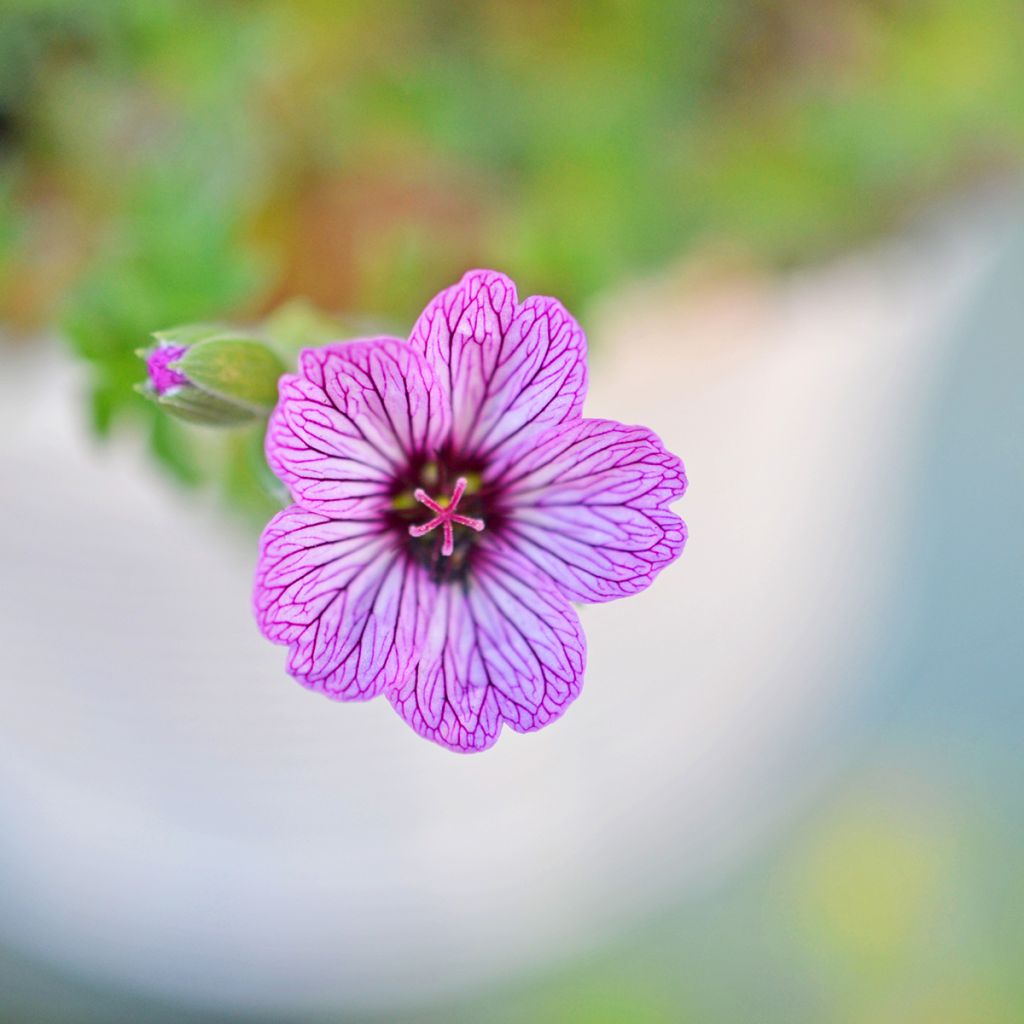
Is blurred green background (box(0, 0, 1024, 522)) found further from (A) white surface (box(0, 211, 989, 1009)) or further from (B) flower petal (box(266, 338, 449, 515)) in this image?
(B) flower petal (box(266, 338, 449, 515))

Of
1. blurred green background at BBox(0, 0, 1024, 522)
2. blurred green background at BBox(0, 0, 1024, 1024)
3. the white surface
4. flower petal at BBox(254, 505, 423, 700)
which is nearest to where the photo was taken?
flower petal at BBox(254, 505, 423, 700)

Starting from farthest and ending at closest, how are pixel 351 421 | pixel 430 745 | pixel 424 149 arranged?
pixel 430 745, pixel 424 149, pixel 351 421

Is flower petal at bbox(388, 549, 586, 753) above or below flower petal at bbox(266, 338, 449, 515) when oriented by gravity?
below

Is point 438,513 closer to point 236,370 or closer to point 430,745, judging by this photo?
point 236,370

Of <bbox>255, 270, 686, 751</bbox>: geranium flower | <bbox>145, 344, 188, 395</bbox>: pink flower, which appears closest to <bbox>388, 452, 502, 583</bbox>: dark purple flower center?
<bbox>255, 270, 686, 751</bbox>: geranium flower

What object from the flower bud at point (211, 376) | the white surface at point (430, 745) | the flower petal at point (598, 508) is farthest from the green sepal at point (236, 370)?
the white surface at point (430, 745)

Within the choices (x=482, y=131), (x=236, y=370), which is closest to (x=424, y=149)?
(x=482, y=131)

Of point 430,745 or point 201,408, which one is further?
point 430,745
